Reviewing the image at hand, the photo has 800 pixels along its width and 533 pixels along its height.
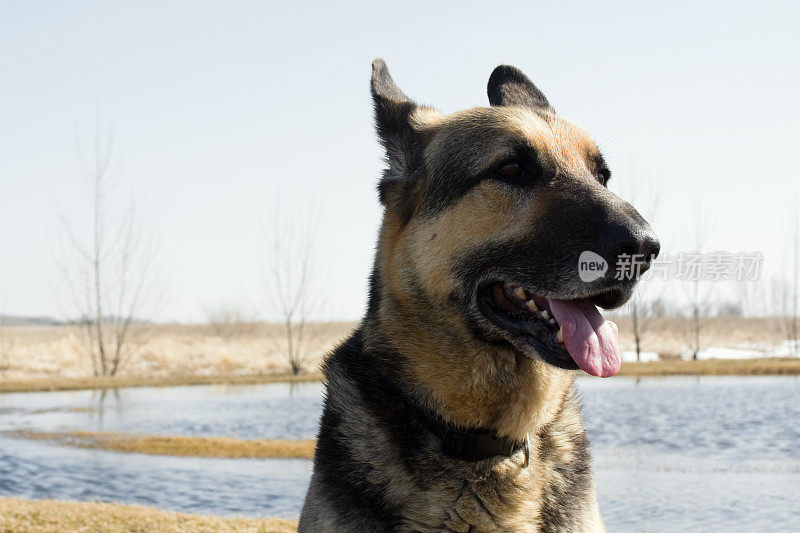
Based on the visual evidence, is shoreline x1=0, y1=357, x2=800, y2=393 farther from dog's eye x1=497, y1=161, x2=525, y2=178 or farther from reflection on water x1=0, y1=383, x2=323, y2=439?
dog's eye x1=497, y1=161, x2=525, y2=178

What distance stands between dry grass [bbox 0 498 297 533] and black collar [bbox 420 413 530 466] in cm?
561

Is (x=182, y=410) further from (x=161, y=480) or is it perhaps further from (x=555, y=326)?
(x=555, y=326)

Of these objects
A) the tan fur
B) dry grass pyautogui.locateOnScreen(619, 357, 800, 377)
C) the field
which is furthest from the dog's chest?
the field

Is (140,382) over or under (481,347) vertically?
under

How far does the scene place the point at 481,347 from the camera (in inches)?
133

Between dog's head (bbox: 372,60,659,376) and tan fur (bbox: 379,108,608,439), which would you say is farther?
tan fur (bbox: 379,108,608,439)

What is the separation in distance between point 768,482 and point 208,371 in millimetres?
31686

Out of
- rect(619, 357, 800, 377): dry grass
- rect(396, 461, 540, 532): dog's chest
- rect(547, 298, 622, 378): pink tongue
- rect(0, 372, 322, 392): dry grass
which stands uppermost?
rect(547, 298, 622, 378): pink tongue

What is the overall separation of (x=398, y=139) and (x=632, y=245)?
1.47 metres

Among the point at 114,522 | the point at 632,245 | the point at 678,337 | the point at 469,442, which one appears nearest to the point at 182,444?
the point at 114,522

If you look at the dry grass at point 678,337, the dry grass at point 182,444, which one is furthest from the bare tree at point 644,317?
the dry grass at point 182,444

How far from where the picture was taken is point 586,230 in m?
3.10

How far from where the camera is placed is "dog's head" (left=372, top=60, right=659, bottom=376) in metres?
3.11

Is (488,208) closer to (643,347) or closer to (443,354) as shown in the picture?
(443,354)
